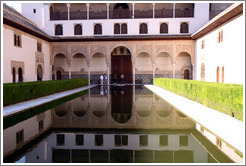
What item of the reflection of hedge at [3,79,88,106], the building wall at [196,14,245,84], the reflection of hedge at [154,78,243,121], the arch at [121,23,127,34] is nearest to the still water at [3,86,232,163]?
the reflection of hedge at [154,78,243,121]

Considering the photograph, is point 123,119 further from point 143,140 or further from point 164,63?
point 164,63

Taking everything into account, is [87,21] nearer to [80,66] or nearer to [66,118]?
[80,66]

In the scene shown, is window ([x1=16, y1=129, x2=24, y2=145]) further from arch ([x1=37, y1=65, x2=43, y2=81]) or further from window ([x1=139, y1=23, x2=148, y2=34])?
window ([x1=139, y1=23, x2=148, y2=34])

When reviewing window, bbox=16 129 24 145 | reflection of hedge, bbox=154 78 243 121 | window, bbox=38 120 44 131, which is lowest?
window, bbox=16 129 24 145

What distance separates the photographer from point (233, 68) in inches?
495

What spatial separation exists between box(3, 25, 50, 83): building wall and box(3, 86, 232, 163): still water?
27.9ft

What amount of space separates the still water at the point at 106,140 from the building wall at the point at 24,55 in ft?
27.9

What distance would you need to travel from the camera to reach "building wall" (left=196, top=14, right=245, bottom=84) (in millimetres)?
11689

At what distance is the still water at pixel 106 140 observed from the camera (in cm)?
350

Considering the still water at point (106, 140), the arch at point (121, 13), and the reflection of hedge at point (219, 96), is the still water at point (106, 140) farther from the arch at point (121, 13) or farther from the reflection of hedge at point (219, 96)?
the arch at point (121, 13)

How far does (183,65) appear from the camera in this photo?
2300cm

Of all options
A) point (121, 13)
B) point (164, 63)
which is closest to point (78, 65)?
point (121, 13)

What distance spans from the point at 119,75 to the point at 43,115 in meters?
17.2

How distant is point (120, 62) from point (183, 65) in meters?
6.00
